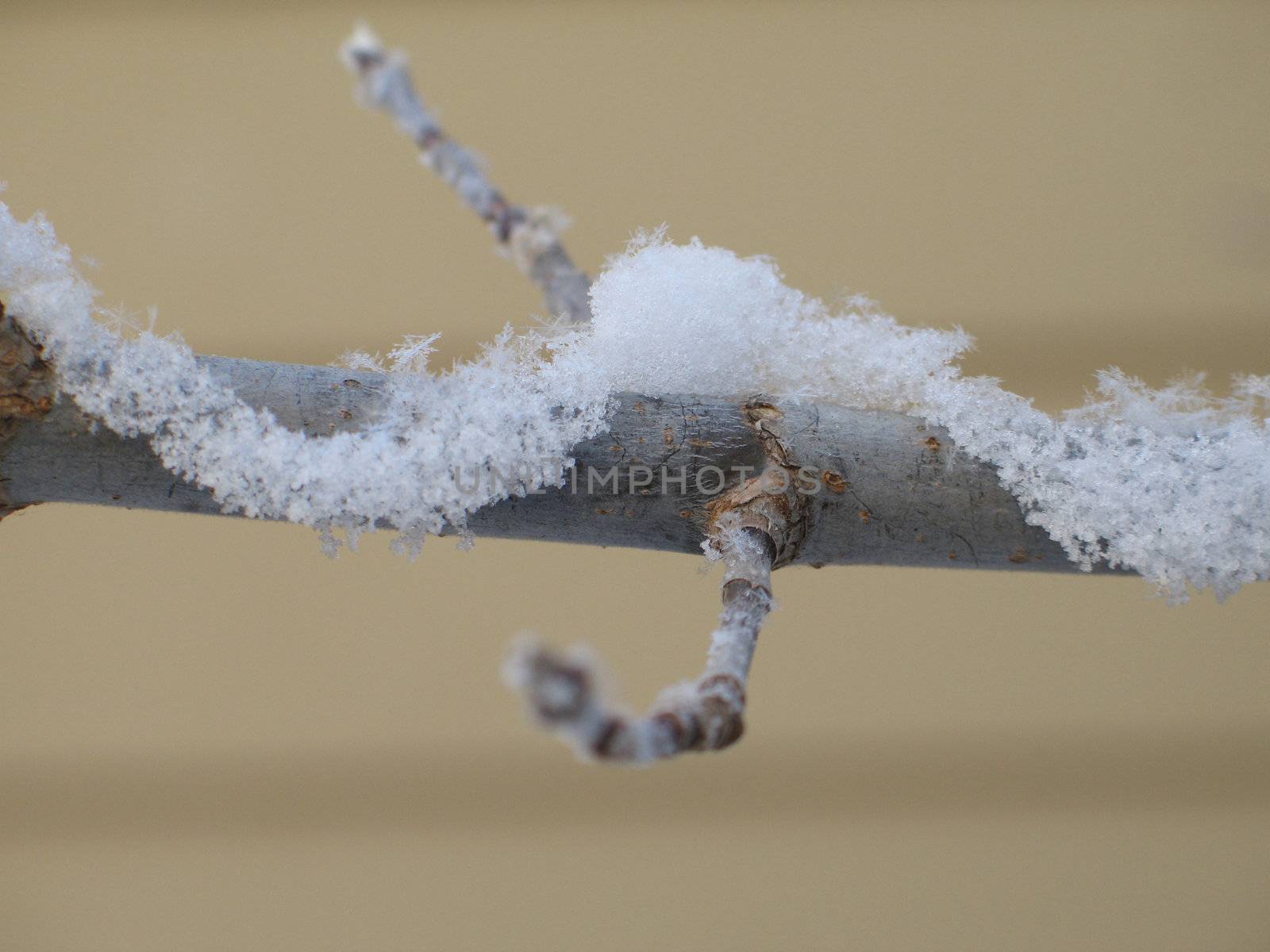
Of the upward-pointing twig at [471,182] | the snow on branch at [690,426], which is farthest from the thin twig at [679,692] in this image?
the upward-pointing twig at [471,182]

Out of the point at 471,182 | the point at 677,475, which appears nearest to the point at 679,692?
the point at 677,475

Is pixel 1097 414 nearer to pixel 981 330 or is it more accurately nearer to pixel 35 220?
pixel 35 220

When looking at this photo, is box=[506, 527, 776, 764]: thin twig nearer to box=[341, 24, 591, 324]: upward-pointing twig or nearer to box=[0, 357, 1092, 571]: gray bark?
box=[0, 357, 1092, 571]: gray bark

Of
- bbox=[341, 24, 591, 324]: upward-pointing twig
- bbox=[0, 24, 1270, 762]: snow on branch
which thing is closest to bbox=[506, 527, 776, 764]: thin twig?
bbox=[0, 24, 1270, 762]: snow on branch

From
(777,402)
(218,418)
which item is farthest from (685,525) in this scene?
(218,418)

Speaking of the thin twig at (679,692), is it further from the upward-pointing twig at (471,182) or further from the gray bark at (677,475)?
the upward-pointing twig at (471,182)

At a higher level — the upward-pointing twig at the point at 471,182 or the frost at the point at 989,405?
the upward-pointing twig at the point at 471,182
